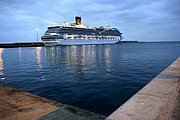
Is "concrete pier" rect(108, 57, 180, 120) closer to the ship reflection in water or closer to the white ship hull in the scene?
the ship reflection in water

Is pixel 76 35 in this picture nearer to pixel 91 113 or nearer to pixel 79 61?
pixel 79 61

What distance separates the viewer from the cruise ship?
86.6 m

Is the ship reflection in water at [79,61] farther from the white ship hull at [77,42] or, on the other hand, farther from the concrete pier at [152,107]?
the white ship hull at [77,42]

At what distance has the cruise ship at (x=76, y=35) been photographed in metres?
86.6

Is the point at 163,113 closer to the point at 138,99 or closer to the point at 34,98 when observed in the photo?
the point at 138,99

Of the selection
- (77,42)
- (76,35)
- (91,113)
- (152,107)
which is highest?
(76,35)

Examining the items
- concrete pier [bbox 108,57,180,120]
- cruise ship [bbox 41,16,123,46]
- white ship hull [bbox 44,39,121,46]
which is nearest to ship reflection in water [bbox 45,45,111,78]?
concrete pier [bbox 108,57,180,120]

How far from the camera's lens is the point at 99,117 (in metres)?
4.19

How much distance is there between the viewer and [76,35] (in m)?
93.1

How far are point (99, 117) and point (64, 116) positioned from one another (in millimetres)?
892

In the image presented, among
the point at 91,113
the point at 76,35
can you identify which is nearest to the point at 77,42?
the point at 76,35

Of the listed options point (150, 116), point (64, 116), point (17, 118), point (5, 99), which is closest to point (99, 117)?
point (64, 116)

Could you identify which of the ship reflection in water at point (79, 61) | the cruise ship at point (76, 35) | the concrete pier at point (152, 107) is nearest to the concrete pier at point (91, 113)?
the concrete pier at point (152, 107)

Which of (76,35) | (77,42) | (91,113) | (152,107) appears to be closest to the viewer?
(91,113)
